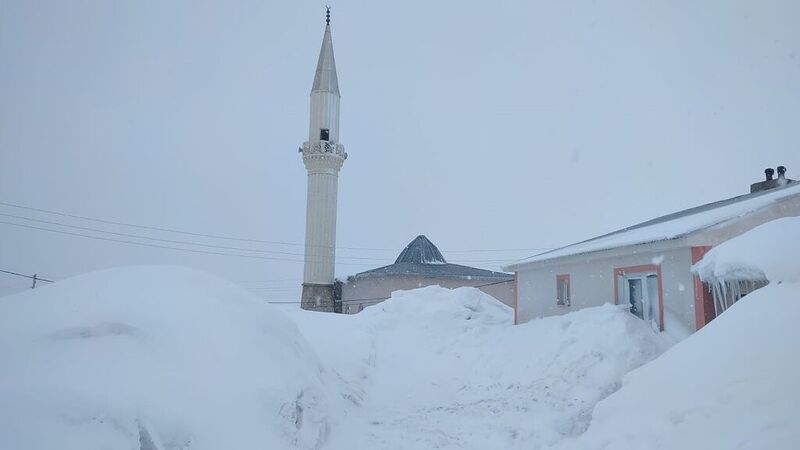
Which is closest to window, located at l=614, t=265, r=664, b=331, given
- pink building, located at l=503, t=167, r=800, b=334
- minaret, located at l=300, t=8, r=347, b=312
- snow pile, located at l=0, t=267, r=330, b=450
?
pink building, located at l=503, t=167, r=800, b=334

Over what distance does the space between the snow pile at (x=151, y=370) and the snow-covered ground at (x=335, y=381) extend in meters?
0.02

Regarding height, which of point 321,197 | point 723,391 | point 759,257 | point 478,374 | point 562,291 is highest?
point 321,197

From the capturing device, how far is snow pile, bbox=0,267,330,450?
219 inches

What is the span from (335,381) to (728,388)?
7.22m

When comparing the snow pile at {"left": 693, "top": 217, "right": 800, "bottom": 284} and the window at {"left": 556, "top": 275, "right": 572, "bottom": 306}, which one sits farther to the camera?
the window at {"left": 556, "top": 275, "right": 572, "bottom": 306}

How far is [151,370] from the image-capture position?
689 cm

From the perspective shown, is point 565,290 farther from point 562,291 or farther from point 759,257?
point 759,257

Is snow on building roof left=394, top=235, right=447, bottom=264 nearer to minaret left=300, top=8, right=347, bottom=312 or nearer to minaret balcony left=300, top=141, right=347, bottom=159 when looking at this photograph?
minaret left=300, top=8, right=347, bottom=312

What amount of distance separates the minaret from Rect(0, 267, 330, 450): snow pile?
2474 cm

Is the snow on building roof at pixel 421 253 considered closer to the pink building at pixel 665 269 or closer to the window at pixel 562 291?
the window at pixel 562 291

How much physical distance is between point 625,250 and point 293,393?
9252mm

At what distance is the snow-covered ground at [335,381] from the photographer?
5.89m

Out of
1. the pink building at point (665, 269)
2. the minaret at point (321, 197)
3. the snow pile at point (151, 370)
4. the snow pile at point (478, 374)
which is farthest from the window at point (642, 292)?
the minaret at point (321, 197)

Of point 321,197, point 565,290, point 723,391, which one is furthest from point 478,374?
point 321,197
